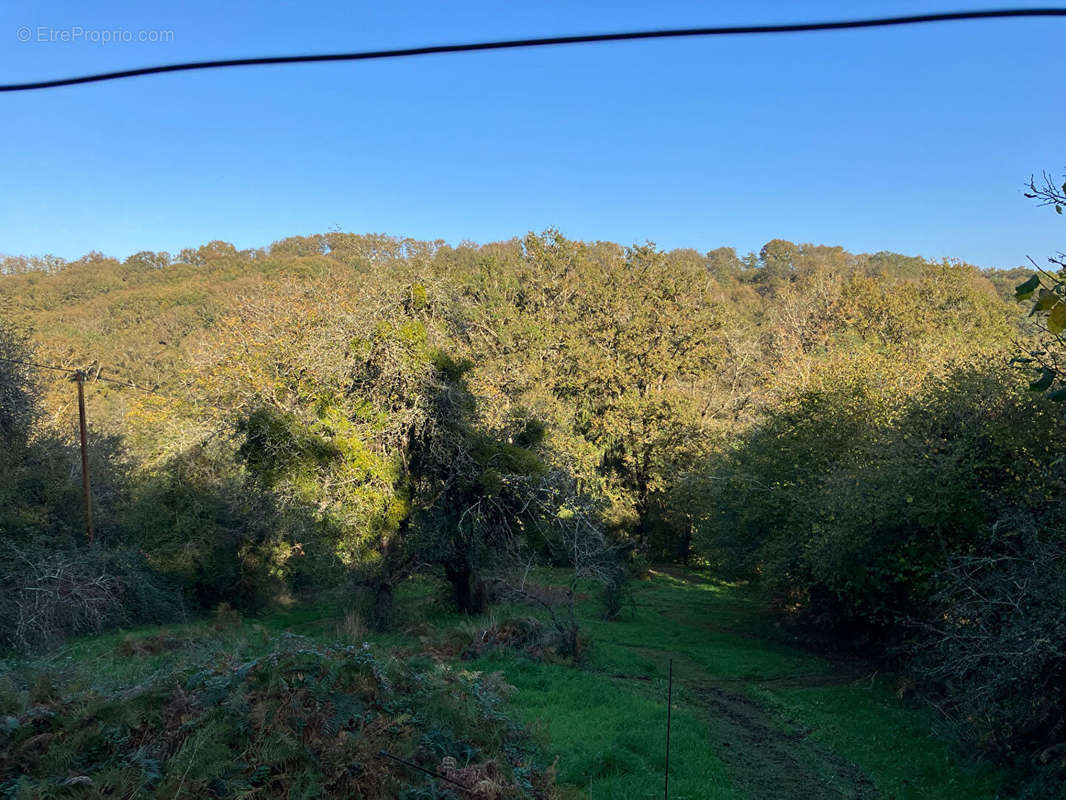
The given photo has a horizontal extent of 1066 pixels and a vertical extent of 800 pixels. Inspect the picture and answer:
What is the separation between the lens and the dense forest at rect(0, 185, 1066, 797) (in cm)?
1051

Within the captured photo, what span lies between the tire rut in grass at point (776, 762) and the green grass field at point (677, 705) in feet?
0.09

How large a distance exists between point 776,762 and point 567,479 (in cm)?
813

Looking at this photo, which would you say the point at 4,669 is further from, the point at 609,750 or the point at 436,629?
the point at 436,629

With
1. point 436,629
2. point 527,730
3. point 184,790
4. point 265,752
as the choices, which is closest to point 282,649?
point 265,752

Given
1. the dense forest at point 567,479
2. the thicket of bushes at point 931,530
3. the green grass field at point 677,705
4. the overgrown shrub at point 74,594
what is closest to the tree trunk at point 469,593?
the dense forest at point 567,479

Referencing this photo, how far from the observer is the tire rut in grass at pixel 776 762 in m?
8.55

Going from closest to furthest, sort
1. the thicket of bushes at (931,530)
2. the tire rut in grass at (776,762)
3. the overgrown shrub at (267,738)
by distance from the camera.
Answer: the overgrown shrub at (267,738)
the thicket of bushes at (931,530)
the tire rut in grass at (776,762)

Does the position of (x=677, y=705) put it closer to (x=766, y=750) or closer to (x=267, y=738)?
(x=766, y=750)

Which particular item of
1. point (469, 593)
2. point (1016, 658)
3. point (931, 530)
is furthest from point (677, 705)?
point (469, 593)

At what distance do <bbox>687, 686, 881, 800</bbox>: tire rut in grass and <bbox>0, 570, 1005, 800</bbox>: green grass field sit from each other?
0.03 meters

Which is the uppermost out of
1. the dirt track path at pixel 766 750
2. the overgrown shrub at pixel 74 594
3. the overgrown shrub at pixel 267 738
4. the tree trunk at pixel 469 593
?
the overgrown shrub at pixel 267 738

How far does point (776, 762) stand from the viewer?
31.1ft

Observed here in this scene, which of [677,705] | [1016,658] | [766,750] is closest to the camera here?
[1016,658]

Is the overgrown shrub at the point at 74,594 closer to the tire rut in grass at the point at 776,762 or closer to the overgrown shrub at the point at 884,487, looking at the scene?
the tire rut in grass at the point at 776,762
